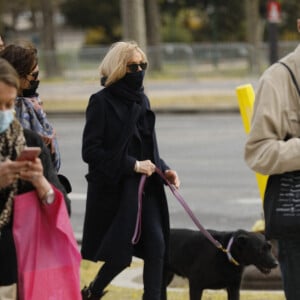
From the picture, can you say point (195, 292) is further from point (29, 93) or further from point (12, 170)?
point (12, 170)

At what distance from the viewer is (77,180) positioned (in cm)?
1430

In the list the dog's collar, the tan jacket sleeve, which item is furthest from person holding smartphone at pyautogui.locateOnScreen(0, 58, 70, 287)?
the dog's collar

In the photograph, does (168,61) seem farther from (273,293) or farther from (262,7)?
(273,293)

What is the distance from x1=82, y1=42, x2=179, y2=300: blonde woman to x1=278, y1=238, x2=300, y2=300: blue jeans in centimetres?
176

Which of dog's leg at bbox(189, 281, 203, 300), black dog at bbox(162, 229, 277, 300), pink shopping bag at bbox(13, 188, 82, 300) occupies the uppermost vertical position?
pink shopping bag at bbox(13, 188, 82, 300)

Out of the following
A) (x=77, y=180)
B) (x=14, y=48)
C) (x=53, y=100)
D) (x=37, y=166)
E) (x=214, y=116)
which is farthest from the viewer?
(x=53, y=100)

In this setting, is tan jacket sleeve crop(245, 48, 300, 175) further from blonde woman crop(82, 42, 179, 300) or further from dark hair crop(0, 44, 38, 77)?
blonde woman crop(82, 42, 179, 300)

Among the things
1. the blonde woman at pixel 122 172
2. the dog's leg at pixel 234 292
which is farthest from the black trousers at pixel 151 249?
the dog's leg at pixel 234 292

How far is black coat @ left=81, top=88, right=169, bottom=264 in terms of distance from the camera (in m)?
6.48

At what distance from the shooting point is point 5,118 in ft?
14.4

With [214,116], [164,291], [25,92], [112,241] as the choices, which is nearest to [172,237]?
[164,291]

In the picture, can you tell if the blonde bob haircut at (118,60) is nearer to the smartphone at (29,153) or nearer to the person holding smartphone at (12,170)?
the person holding smartphone at (12,170)

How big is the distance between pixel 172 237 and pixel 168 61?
31.7m

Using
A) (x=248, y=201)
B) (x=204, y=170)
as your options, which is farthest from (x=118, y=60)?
(x=204, y=170)
